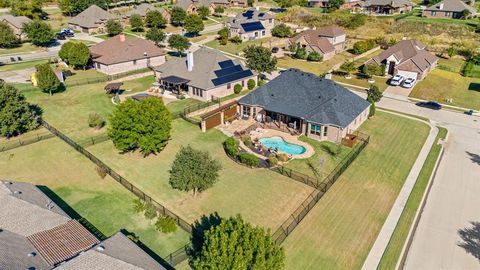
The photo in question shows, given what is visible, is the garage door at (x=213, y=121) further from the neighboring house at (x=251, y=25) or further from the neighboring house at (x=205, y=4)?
the neighboring house at (x=205, y=4)

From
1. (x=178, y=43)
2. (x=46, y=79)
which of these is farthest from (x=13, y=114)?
(x=178, y=43)

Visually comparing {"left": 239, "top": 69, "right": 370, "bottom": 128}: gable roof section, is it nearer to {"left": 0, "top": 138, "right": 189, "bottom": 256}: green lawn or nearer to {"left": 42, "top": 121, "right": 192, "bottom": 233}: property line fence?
{"left": 42, "top": 121, "right": 192, "bottom": 233}: property line fence

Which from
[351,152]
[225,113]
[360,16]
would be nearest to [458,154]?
[351,152]

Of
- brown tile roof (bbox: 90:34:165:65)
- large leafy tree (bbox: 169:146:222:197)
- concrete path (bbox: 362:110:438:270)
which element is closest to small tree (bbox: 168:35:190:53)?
brown tile roof (bbox: 90:34:165:65)

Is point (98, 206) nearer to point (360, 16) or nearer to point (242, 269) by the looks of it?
point (242, 269)

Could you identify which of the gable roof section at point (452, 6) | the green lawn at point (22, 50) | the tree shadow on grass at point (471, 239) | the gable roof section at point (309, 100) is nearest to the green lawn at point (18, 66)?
the green lawn at point (22, 50)

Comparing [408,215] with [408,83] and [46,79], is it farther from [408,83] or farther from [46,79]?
[46,79]
